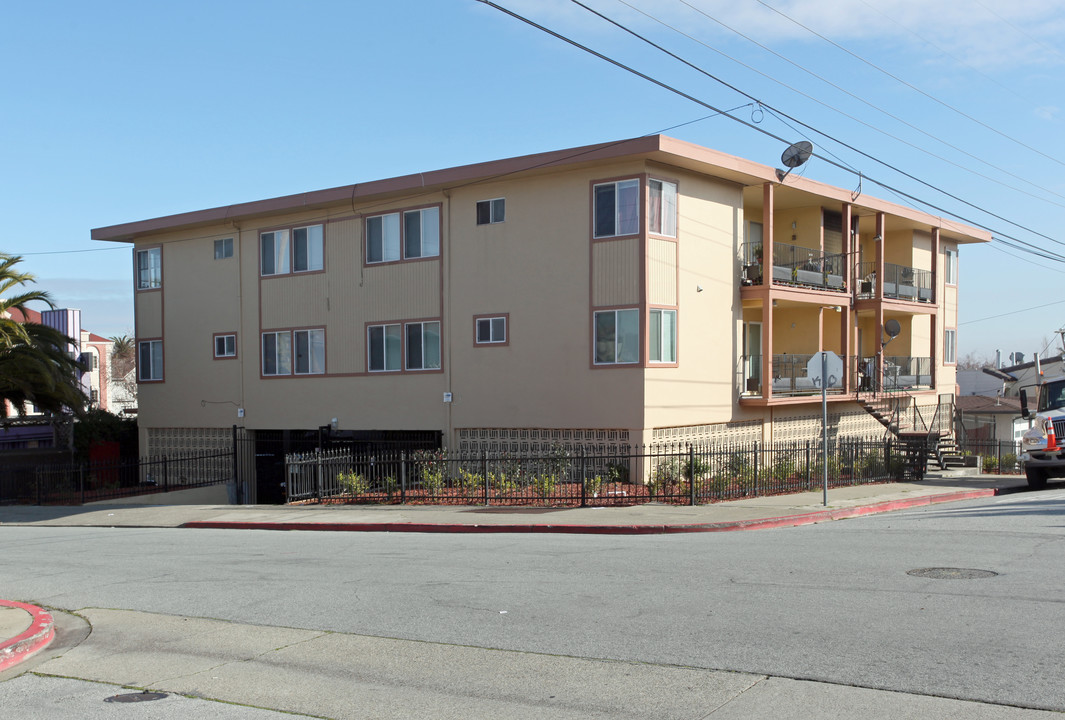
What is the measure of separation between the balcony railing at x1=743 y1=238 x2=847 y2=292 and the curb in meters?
8.10

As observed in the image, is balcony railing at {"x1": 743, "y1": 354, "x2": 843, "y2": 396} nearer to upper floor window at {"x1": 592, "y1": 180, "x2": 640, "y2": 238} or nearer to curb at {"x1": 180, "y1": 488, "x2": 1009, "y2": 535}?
upper floor window at {"x1": 592, "y1": 180, "x2": 640, "y2": 238}

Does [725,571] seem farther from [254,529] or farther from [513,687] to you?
[254,529]

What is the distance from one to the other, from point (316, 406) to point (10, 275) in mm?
10986

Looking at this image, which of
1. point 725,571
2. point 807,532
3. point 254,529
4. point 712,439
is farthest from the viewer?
point 712,439

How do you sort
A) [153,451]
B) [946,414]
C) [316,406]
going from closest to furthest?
[316,406]
[153,451]
[946,414]

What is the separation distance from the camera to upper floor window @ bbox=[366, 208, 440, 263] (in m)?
26.3

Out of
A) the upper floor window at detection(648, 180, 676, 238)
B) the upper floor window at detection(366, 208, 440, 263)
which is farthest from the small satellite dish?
the upper floor window at detection(366, 208, 440, 263)

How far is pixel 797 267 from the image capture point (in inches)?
1081

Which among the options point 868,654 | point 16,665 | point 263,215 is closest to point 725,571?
point 868,654

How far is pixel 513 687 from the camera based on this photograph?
22.2ft

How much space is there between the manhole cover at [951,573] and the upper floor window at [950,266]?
29338 mm

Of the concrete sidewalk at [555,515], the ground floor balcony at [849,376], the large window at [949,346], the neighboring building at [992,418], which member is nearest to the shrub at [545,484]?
the concrete sidewalk at [555,515]

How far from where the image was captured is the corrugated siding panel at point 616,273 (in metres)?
23.0

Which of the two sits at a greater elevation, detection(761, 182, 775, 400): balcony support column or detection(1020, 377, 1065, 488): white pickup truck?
detection(761, 182, 775, 400): balcony support column
